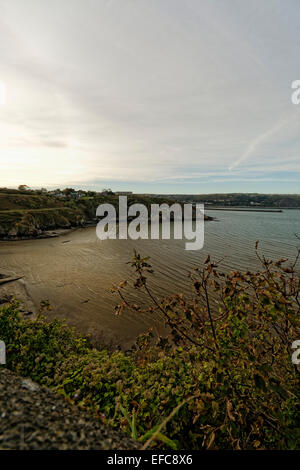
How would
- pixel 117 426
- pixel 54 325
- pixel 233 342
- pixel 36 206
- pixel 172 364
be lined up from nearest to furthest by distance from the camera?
pixel 117 426 < pixel 233 342 < pixel 172 364 < pixel 54 325 < pixel 36 206

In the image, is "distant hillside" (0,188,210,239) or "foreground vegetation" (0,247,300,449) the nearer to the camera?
"foreground vegetation" (0,247,300,449)

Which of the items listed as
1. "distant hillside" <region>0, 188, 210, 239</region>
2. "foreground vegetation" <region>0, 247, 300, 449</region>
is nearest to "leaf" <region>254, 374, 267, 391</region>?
"foreground vegetation" <region>0, 247, 300, 449</region>

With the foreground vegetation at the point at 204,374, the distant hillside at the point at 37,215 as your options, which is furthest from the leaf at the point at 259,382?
the distant hillside at the point at 37,215

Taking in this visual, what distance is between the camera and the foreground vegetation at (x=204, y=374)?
2.87m

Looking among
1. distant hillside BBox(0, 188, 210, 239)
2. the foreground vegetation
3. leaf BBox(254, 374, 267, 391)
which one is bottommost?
the foreground vegetation

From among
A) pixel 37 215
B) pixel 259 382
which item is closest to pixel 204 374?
pixel 259 382

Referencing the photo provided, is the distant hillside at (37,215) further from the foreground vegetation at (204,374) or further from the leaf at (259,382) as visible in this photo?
the leaf at (259,382)

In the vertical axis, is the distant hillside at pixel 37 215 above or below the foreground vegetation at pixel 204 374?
above

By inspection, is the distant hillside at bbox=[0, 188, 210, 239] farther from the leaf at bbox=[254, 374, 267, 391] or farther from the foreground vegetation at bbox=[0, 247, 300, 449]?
the leaf at bbox=[254, 374, 267, 391]

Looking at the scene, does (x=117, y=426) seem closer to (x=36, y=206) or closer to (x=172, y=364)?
(x=172, y=364)

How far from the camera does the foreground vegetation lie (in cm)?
287
